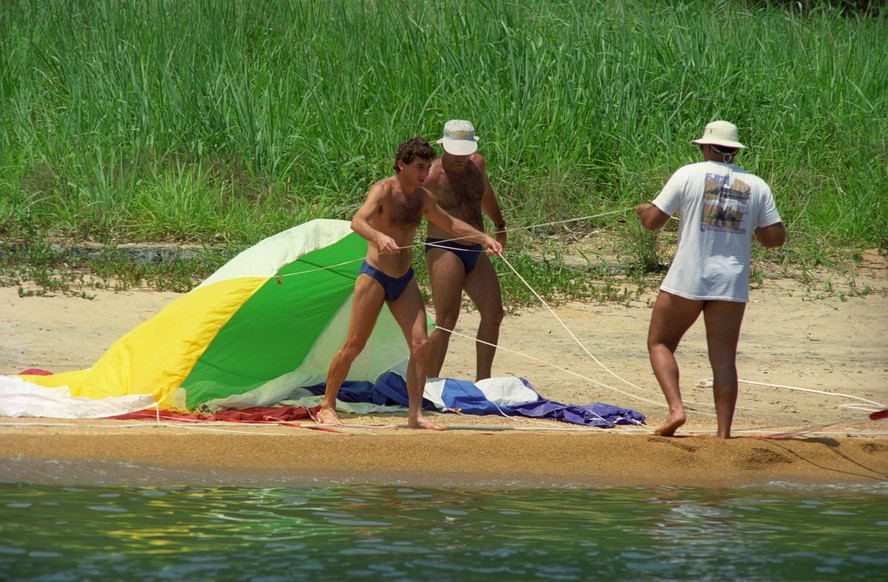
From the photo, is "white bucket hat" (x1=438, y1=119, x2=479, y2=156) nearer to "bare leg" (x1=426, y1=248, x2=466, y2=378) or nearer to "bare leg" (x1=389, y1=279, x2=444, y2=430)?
"bare leg" (x1=426, y1=248, x2=466, y2=378)

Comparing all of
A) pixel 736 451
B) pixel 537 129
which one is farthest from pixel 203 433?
pixel 537 129

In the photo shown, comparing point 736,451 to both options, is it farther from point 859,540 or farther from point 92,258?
point 92,258

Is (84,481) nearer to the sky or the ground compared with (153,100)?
nearer to the ground

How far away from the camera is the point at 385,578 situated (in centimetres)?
456

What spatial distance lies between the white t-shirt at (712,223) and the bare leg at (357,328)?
64.0 inches

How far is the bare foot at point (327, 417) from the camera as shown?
6.88 m

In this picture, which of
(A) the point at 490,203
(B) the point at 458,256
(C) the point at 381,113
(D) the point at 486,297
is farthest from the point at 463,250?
(C) the point at 381,113

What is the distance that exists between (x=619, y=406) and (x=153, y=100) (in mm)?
6146

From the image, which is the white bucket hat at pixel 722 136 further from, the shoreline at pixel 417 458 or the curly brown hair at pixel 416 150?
the shoreline at pixel 417 458

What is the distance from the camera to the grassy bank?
1126 cm

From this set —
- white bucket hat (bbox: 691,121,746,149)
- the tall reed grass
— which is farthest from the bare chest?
the tall reed grass

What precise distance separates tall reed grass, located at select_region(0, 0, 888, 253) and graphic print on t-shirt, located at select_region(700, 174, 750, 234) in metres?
5.29

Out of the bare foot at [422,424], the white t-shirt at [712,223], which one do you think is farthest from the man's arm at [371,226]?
the white t-shirt at [712,223]

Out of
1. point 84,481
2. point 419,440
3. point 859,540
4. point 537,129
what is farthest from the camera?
point 537,129
